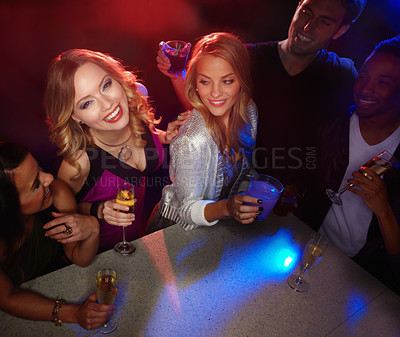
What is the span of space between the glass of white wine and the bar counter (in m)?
0.03

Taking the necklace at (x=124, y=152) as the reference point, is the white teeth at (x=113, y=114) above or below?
above

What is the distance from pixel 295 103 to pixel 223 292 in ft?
5.12

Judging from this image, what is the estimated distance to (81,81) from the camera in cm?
152

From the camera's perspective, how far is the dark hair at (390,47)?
1734mm

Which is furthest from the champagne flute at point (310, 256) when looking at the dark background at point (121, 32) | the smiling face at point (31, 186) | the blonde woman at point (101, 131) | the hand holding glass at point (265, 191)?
the smiling face at point (31, 186)

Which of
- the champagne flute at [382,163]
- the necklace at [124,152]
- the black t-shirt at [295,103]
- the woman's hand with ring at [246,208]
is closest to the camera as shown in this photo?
the woman's hand with ring at [246,208]

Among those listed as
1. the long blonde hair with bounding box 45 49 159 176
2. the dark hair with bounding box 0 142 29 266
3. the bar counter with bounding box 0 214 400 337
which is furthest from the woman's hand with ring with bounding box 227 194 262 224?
the dark hair with bounding box 0 142 29 266

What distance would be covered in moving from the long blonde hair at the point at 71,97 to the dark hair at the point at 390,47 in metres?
1.57

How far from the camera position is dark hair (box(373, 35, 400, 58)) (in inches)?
68.3

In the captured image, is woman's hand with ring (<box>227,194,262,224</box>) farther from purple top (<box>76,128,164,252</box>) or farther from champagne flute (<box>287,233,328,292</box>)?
purple top (<box>76,128,164,252</box>)

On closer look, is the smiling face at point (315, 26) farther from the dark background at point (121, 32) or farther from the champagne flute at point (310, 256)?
the champagne flute at point (310, 256)

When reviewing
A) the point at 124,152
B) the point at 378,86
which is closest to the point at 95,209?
the point at 124,152

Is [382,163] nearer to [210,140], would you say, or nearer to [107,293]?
[210,140]

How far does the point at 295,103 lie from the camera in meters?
2.27
